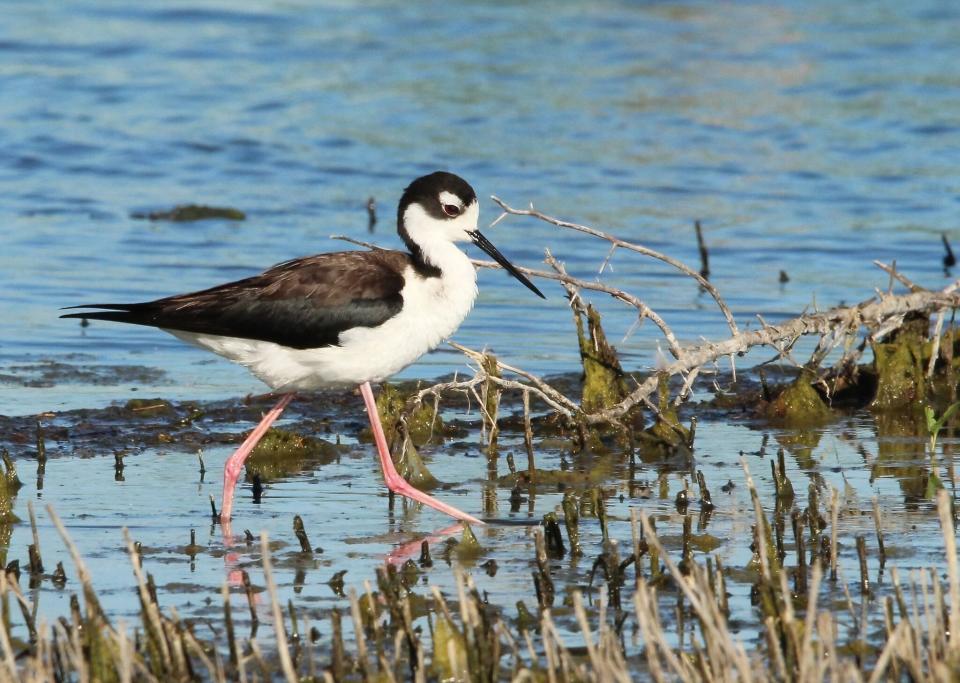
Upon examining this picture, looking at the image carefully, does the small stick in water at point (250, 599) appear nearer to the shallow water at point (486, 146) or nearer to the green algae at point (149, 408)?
the green algae at point (149, 408)

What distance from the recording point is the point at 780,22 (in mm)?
24578

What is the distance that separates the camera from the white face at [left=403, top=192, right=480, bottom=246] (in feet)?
25.3

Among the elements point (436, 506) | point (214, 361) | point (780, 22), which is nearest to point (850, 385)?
point (436, 506)

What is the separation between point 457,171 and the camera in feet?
55.0

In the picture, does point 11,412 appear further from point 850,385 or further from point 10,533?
point 850,385

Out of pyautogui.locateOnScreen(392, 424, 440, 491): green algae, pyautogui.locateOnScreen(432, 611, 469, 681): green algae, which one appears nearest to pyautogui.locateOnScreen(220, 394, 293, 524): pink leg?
pyautogui.locateOnScreen(392, 424, 440, 491): green algae

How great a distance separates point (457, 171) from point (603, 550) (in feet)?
35.7

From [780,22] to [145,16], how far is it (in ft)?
30.7

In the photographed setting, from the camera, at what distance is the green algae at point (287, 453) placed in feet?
26.1

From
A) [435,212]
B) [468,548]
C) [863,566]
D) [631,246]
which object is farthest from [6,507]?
[863,566]

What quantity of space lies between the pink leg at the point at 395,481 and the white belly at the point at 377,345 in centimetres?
18

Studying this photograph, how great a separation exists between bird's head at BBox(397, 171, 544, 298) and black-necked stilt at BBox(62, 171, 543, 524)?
19 millimetres

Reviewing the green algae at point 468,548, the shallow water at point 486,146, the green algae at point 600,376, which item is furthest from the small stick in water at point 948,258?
the green algae at point 468,548

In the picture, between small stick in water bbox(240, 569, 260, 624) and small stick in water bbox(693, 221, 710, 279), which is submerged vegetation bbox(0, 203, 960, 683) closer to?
small stick in water bbox(240, 569, 260, 624)
